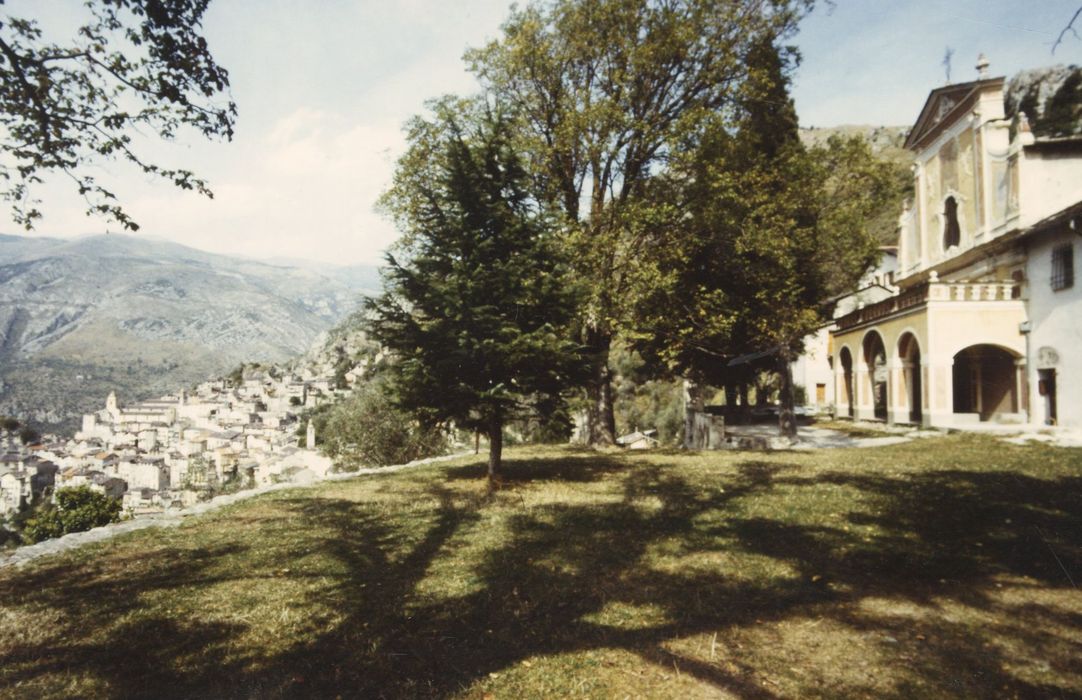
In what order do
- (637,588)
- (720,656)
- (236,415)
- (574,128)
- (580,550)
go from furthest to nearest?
(236,415) → (574,128) → (580,550) → (637,588) → (720,656)

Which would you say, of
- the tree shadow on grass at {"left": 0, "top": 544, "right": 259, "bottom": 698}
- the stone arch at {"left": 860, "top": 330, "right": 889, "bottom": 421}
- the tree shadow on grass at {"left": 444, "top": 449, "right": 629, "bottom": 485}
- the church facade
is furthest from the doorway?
the tree shadow on grass at {"left": 0, "top": 544, "right": 259, "bottom": 698}

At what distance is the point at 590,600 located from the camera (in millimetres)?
6273

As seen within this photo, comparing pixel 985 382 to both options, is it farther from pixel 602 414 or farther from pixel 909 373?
pixel 602 414

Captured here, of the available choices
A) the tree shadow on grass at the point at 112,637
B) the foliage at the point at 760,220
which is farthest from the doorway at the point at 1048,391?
the tree shadow on grass at the point at 112,637

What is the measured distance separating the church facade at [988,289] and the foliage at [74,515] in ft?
133

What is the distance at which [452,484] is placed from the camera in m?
14.7

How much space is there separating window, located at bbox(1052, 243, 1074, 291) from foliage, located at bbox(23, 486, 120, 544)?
4439 centimetres

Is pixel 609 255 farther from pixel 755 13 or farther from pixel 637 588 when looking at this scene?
pixel 637 588

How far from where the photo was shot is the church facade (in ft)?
71.9

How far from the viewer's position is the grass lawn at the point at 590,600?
14.9ft

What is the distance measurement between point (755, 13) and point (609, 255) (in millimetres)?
10833

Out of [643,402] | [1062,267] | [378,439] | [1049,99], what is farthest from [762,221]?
[1049,99]

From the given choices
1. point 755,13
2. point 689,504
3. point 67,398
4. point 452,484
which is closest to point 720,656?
point 689,504

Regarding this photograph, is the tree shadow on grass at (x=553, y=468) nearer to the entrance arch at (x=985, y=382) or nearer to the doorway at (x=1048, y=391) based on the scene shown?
the doorway at (x=1048, y=391)
